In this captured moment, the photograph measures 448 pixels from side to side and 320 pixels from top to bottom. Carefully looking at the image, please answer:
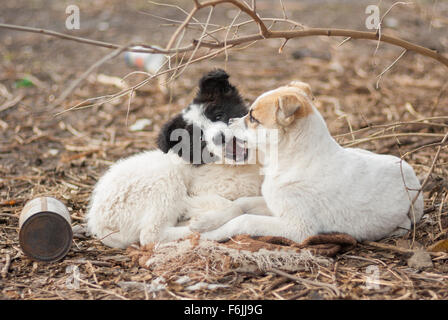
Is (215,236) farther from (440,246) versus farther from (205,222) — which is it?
(440,246)

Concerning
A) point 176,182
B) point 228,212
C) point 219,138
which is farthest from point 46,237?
point 219,138

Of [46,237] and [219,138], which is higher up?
[219,138]

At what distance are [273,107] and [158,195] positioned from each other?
107cm

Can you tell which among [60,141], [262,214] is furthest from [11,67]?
[262,214]

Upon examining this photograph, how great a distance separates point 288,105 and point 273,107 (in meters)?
0.16

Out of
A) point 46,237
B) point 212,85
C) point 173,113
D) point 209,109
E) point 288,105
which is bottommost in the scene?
point 46,237

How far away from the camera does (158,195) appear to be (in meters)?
3.98

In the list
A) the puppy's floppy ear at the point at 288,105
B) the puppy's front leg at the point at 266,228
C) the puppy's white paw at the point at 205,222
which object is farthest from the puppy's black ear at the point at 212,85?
the puppy's front leg at the point at 266,228

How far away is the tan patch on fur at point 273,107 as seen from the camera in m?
3.67

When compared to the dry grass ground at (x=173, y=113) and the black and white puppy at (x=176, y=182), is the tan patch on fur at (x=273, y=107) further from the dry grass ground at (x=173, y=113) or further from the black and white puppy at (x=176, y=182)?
→ the dry grass ground at (x=173, y=113)

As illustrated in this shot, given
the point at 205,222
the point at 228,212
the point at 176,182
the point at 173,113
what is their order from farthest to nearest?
the point at 173,113 → the point at 176,182 → the point at 228,212 → the point at 205,222

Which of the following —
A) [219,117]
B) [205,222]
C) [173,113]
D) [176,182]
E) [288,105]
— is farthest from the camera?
[173,113]

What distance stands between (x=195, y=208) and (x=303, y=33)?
1509 mm

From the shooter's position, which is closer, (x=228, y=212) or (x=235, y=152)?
(x=228, y=212)
